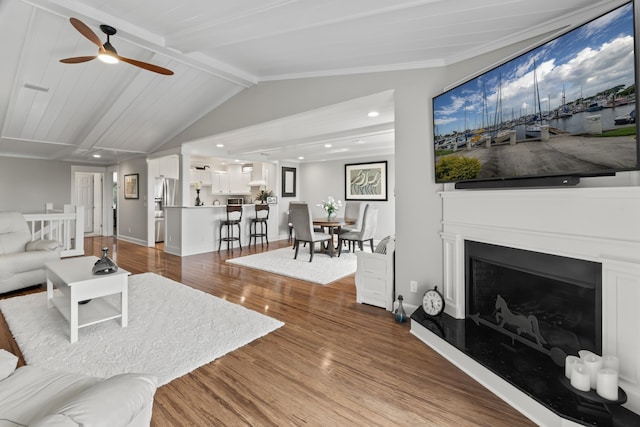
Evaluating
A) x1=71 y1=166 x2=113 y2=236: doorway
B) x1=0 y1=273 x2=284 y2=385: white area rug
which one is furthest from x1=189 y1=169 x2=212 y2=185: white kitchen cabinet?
x1=0 y1=273 x2=284 y2=385: white area rug

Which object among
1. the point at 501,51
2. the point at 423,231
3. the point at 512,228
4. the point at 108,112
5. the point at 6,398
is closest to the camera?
the point at 6,398

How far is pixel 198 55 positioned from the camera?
3490 millimetres

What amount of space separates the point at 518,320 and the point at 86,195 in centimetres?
1170

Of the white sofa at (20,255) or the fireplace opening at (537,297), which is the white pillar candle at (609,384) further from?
the white sofa at (20,255)

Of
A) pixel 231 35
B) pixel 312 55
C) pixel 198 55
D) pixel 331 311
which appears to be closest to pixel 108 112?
pixel 198 55

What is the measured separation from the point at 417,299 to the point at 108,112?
553 centimetres

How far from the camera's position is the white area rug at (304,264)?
4.55 meters

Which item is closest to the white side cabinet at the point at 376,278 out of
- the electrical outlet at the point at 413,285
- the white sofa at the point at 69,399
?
the electrical outlet at the point at 413,285

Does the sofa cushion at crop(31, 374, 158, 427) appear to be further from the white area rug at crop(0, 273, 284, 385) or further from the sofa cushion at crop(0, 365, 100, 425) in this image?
the white area rug at crop(0, 273, 284, 385)

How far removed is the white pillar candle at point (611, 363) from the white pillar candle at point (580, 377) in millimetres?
100

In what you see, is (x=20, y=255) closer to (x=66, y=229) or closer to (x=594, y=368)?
(x=66, y=229)

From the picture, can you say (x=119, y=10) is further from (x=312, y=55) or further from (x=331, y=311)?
(x=331, y=311)

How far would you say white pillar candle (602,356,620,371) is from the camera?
5.18 ft

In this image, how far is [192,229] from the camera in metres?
6.41
